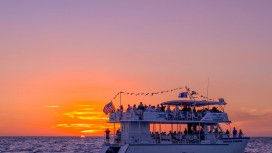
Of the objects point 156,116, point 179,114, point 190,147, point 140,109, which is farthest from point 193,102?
point 140,109

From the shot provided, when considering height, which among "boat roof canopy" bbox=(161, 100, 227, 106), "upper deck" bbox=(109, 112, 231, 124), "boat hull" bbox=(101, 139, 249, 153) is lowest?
"boat hull" bbox=(101, 139, 249, 153)

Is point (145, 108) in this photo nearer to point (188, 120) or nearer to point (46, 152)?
point (188, 120)

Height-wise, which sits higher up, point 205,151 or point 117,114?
point 117,114

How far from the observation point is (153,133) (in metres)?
39.7

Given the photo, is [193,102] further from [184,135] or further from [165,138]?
[165,138]

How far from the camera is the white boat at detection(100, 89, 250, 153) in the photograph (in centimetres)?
3816

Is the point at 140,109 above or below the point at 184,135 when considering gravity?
above

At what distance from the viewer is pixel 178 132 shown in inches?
1604

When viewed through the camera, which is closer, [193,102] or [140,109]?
[140,109]

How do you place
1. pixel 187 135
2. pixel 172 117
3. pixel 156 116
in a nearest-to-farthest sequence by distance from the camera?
pixel 156 116, pixel 172 117, pixel 187 135

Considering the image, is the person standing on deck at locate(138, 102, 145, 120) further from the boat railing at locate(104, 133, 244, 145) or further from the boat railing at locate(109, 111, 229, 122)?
the boat railing at locate(104, 133, 244, 145)

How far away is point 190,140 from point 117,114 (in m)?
6.09

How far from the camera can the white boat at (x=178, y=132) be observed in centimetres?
3816

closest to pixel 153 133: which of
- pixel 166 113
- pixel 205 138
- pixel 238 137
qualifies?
pixel 166 113
